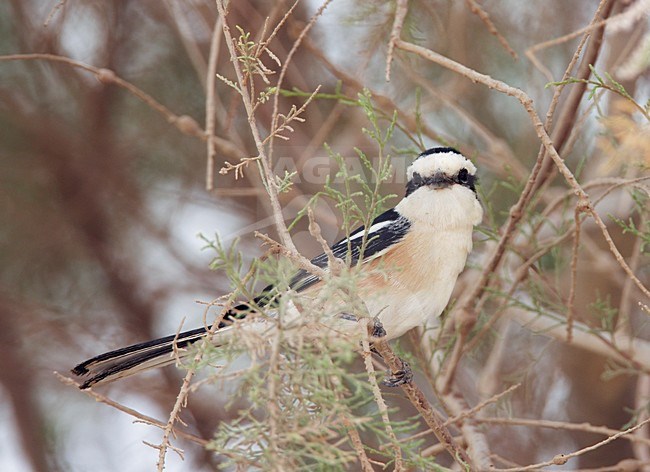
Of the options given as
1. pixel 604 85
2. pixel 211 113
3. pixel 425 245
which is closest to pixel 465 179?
pixel 425 245

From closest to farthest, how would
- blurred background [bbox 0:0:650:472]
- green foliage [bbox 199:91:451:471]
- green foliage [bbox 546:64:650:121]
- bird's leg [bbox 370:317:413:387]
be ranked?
green foliage [bbox 199:91:451:471], green foliage [bbox 546:64:650:121], bird's leg [bbox 370:317:413:387], blurred background [bbox 0:0:650:472]

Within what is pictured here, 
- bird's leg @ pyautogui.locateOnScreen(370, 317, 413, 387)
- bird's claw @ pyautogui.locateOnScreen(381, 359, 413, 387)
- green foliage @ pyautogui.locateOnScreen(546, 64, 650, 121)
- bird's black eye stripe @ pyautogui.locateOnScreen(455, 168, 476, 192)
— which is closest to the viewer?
green foliage @ pyautogui.locateOnScreen(546, 64, 650, 121)

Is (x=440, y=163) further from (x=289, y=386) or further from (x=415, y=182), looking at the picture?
(x=289, y=386)

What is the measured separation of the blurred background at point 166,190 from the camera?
13.0 feet

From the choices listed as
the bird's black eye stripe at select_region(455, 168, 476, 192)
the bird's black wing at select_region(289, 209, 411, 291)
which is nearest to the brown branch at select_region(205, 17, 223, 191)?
the bird's black wing at select_region(289, 209, 411, 291)

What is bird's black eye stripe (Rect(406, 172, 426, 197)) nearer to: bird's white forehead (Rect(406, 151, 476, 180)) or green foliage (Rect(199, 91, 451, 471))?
bird's white forehead (Rect(406, 151, 476, 180))

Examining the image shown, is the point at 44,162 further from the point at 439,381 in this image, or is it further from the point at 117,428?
the point at 439,381

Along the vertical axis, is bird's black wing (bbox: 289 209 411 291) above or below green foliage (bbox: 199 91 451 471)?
above

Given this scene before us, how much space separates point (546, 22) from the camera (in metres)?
4.25

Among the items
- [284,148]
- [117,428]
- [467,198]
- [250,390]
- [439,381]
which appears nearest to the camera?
[250,390]

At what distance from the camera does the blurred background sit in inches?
157

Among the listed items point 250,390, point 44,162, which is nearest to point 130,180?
point 44,162

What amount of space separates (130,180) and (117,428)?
1210mm

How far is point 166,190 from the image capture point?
4.30m
